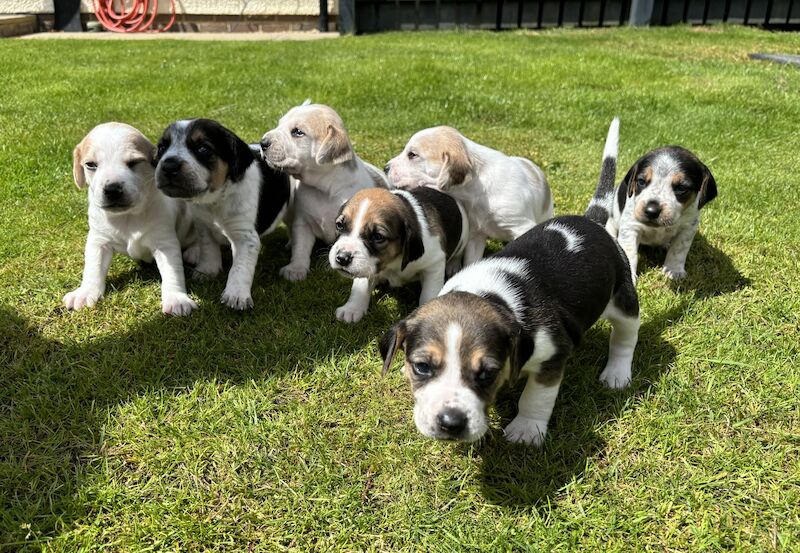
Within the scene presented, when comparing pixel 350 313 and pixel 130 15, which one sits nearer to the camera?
pixel 350 313

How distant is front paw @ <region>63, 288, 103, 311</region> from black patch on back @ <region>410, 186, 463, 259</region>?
2851mm

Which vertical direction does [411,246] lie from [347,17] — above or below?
below

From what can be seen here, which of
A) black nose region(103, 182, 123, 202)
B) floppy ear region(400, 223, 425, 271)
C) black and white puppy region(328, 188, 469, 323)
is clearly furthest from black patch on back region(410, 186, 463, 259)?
black nose region(103, 182, 123, 202)

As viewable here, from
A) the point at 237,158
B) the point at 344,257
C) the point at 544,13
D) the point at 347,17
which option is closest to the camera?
the point at 344,257

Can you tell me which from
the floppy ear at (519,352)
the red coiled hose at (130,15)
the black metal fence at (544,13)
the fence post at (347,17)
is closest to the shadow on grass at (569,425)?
the floppy ear at (519,352)

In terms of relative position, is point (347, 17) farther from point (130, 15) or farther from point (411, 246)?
point (411, 246)

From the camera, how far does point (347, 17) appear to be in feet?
68.3

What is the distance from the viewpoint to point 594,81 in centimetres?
1377

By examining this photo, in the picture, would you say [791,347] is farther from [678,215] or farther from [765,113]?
[765,113]

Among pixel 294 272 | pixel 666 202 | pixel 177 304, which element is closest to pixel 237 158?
pixel 294 272

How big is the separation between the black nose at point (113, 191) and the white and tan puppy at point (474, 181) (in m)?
2.55

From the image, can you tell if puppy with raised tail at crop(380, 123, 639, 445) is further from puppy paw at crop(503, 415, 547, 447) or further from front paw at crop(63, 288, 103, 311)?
front paw at crop(63, 288, 103, 311)

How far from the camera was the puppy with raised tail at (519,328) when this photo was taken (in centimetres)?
318

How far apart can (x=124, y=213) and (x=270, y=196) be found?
1349 mm
